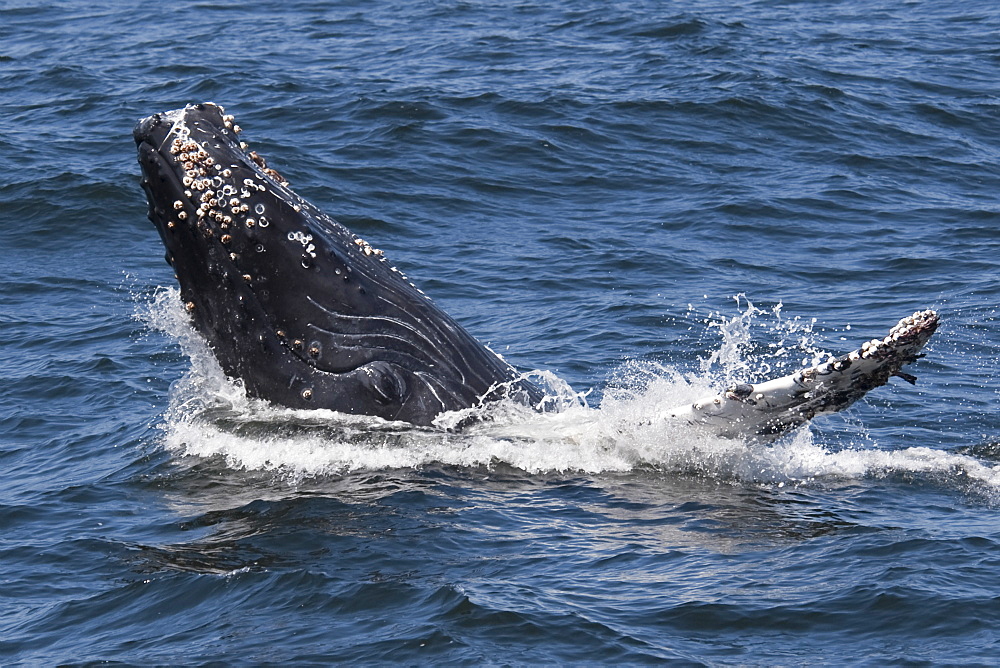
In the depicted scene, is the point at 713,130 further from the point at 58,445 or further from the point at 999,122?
the point at 58,445

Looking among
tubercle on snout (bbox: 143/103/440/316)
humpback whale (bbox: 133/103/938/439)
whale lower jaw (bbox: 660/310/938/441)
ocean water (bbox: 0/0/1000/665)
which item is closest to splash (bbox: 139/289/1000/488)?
ocean water (bbox: 0/0/1000/665)

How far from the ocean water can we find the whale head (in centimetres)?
33

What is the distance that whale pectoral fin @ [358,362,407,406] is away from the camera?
12.0 metres

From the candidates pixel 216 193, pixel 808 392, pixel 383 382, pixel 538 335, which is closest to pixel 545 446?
pixel 383 382

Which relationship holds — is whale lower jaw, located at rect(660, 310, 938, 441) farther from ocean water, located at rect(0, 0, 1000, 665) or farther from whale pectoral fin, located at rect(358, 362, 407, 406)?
whale pectoral fin, located at rect(358, 362, 407, 406)

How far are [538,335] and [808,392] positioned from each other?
7578 mm

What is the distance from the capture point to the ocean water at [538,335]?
9523 mm

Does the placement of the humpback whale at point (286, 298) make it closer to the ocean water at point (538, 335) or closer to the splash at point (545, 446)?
the splash at point (545, 446)

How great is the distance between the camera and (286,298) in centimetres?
1184

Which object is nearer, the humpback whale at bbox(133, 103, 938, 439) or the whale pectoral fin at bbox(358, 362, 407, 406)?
the humpback whale at bbox(133, 103, 938, 439)

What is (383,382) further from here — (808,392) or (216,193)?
(808,392)

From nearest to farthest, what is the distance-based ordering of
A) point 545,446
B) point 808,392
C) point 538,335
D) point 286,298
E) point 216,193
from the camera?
point 808,392 → point 216,193 → point 286,298 → point 545,446 → point 538,335

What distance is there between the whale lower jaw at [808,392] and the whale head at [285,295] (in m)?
2.04

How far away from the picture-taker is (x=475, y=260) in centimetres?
2120
